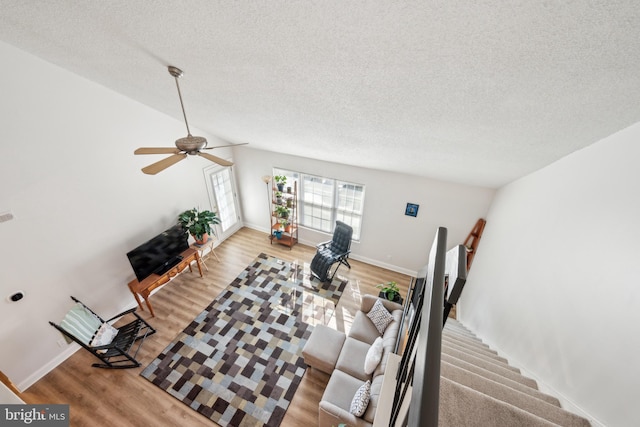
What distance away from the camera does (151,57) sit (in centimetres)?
204

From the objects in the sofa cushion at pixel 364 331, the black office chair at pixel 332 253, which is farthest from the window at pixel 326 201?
the sofa cushion at pixel 364 331

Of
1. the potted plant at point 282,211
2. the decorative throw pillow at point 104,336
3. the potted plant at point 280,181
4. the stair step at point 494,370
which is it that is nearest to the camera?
the stair step at point 494,370

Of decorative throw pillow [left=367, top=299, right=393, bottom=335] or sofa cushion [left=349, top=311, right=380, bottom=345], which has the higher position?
decorative throw pillow [left=367, top=299, right=393, bottom=335]

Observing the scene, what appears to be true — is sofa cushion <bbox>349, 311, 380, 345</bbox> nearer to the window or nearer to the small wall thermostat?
the window

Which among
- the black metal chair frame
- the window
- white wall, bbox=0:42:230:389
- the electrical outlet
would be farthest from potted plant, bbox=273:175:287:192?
the electrical outlet

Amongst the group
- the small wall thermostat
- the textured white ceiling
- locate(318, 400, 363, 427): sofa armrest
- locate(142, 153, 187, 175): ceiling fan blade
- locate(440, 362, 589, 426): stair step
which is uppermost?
the textured white ceiling

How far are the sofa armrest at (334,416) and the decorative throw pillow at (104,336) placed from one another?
10.2ft

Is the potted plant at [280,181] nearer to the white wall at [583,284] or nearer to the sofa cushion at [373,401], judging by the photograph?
the sofa cushion at [373,401]

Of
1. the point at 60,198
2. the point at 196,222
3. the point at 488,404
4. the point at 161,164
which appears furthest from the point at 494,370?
the point at 60,198

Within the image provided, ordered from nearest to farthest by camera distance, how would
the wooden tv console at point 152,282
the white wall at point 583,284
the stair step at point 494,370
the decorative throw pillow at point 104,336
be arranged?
the white wall at point 583,284 < the stair step at point 494,370 < the decorative throw pillow at point 104,336 < the wooden tv console at point 152,282

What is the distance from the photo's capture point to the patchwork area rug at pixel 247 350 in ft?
10.3

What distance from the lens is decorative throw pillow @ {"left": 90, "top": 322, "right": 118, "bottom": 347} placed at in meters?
3.34

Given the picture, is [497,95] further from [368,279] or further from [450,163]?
[368,279]

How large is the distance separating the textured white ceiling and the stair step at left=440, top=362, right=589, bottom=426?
1654 millimetres
